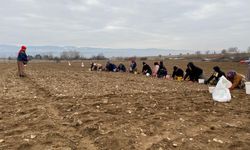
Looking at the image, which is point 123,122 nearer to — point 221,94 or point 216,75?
point 221,94

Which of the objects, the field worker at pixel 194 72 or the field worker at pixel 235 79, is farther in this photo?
the field worker at pixel 194 72

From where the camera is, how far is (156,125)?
6.23 m

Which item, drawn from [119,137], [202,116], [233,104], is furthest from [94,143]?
[233,104]

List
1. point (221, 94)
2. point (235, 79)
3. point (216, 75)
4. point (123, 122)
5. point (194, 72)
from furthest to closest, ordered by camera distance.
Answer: point (194, 72)
point (216, 75)
point (235, 79)
point (221, 94)
point (123, 122)

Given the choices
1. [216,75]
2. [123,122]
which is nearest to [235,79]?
[216,75]

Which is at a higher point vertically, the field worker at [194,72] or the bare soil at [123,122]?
the field worker at [194,72]

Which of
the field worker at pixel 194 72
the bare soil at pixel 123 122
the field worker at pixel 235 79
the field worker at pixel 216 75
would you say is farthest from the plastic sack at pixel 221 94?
the field worker at pixel 194 72

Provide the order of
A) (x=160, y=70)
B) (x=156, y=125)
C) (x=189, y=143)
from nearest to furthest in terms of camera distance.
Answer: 1. (x=189, y=143)
2. (x=156, y=125)
3. (x=160, y=70)

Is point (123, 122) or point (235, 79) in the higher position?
point (235, 79)

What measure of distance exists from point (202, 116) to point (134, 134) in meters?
2.17

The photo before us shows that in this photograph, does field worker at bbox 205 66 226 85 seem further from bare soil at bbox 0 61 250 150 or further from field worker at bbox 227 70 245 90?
bare soil at bbox 0 61 250 150

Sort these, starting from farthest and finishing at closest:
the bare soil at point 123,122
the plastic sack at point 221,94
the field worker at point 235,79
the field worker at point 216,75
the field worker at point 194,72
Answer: the field worker at point 194,72 < the field worker at point 216,75 < the field worker at point 235,79 < the plastic sack at point 221,94 < the bare soil at point 123,122

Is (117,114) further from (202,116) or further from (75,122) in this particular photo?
(202,116)

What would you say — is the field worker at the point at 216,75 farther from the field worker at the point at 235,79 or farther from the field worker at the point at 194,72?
the field worker at the point at 235,79
